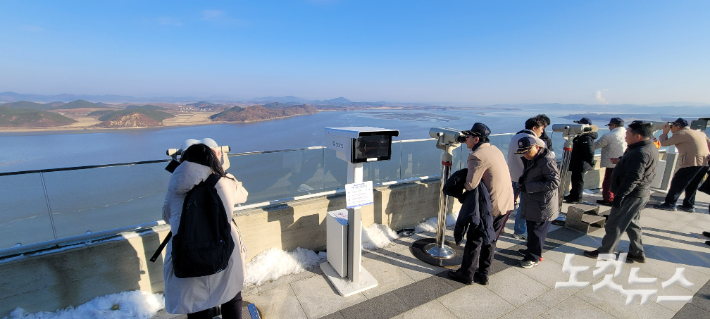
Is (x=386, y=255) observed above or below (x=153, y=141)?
below

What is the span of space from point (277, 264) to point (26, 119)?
27.6 ft

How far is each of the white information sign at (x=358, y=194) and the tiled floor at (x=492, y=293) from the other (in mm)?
1062

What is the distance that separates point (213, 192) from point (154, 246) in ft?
5.60

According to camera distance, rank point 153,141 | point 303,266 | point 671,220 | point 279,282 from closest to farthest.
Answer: point 279,282
point 303,266
point 671,220
point 153,141

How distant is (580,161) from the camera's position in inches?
245

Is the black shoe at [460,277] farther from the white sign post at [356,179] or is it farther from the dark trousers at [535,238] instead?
the dark trousers at [535,238]

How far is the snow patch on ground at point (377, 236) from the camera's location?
14.3 feet

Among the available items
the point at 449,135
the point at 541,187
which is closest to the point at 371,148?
the point at 449,135

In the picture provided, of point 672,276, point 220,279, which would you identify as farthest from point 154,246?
point 672,276

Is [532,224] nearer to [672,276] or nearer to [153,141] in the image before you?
[672,276]

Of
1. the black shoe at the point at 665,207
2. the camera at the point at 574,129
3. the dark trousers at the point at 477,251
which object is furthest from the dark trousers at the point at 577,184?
the dark trousers at the point at 477,251

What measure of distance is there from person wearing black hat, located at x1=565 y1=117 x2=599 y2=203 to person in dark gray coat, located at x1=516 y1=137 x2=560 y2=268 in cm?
336

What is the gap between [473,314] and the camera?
9.59ft

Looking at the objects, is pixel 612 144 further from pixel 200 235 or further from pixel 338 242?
pixel 200 235
